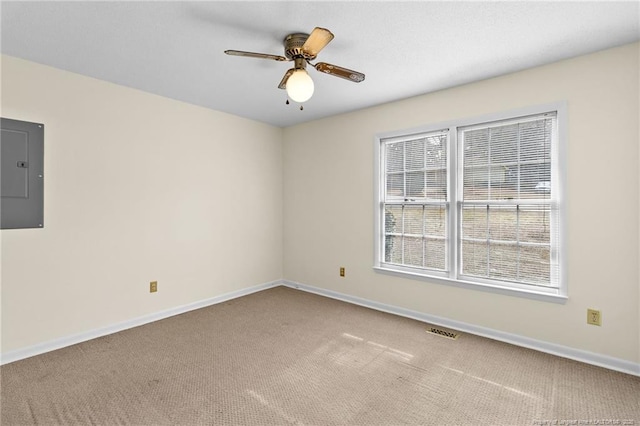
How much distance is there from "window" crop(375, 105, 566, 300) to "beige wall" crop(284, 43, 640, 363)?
0.41 ft

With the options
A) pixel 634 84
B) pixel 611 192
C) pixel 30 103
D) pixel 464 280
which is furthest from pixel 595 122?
pixel 30 103

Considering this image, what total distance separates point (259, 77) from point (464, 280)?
2828 millimetres

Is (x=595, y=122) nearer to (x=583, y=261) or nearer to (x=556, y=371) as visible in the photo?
(x=583, y=261)

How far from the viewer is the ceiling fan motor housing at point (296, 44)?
2.25m

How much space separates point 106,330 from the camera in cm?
313

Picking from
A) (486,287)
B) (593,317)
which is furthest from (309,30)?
(593,317)

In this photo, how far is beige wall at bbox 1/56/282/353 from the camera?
2719mm

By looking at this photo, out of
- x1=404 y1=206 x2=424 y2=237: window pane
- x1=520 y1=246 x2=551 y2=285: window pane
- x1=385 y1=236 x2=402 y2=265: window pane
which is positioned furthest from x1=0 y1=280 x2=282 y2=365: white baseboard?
x1=520 y1=246 x2=551 y2=285: window pane

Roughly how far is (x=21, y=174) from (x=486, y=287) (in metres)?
4.20

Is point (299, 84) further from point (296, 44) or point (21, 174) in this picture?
point (21, 174)

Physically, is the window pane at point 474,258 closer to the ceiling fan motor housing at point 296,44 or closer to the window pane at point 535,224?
the window pane at point 535,224

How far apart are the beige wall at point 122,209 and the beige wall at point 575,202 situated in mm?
1597

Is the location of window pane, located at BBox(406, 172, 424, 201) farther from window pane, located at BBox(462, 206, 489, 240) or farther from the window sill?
the window sill

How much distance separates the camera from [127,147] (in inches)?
130
